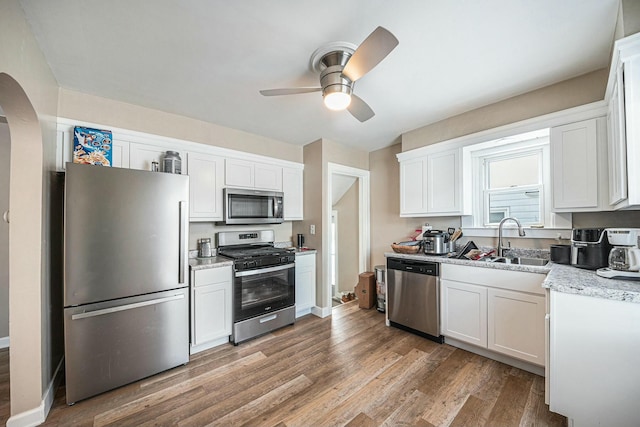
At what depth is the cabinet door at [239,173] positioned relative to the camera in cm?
313

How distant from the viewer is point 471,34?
166 cm

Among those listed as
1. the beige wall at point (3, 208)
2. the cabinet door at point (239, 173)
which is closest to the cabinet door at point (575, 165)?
the cabinet door at point (239, 173)

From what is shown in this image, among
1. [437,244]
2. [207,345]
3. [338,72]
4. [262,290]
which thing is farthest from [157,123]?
[437,244]


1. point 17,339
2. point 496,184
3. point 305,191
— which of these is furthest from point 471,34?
point 17,339

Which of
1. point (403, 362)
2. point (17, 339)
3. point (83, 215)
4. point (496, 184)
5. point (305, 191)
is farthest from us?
point (305, 191)

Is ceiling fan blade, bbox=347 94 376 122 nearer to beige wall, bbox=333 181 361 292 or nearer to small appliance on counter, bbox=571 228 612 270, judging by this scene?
small appliance on counter, bbox=571 228 612 270

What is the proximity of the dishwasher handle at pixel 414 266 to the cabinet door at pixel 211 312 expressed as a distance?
1.97 meters

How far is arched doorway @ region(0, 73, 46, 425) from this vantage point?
1596 mm

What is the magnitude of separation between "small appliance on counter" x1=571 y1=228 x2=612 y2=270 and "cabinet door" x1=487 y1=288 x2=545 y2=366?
0.42m

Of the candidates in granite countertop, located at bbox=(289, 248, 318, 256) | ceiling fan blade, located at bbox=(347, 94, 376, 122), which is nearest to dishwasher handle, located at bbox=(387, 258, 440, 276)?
granite countertop, located at bbox=(289, 248, 318, 256)

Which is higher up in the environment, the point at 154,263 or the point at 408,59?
the point at 408,59

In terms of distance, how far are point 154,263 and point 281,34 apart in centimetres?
211

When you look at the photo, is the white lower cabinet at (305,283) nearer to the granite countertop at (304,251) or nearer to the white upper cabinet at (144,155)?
the granite countertop at (304,251)

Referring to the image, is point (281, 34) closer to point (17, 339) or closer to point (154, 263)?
point (154, 263)
